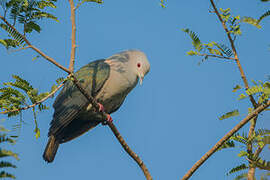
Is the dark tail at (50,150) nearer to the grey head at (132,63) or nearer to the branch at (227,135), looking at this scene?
the grey head at (132,63)

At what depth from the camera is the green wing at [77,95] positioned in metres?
6.12

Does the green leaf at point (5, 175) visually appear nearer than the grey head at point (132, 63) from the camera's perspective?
Yes

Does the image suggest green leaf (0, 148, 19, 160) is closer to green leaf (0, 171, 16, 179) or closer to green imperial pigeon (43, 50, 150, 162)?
green leaf (0, 171, 16, 179)

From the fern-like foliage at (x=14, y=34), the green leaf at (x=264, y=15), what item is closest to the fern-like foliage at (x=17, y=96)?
the fern-like foliage at (x=14, y=34)

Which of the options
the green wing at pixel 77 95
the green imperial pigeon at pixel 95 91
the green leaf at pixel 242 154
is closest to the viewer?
the green leaf at pixel 242 154

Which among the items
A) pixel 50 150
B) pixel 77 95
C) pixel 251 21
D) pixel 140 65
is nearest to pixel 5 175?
pixel 251 21

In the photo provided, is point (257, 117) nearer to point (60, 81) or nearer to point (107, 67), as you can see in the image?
point (60, 81)

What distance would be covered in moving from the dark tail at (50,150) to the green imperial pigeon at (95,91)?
2 cm

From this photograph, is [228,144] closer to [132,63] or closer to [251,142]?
[251,142]

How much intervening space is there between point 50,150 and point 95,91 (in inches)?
51.6

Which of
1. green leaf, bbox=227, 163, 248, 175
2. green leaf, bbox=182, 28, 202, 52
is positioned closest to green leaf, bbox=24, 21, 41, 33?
green leaf, bbox=182, 28, 202, 52

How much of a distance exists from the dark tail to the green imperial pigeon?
0.02m

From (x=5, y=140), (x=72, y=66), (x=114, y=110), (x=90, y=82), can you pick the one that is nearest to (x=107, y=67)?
(x=90, y=82)

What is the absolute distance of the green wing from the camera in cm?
612
